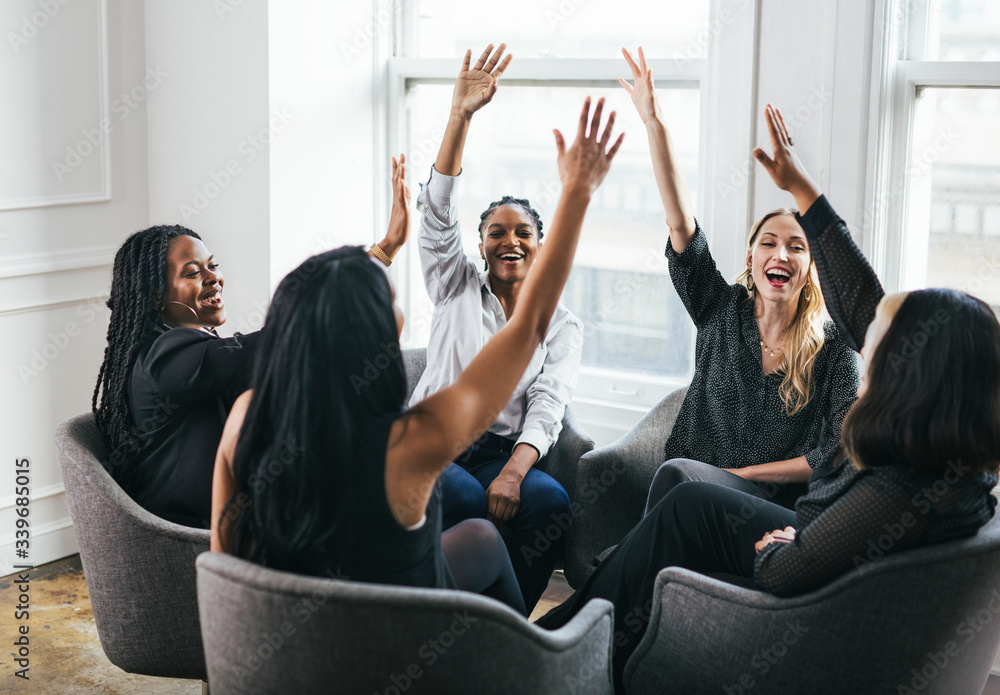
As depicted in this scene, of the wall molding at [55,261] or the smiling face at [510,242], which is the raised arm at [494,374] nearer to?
the smiling face at [510,242]

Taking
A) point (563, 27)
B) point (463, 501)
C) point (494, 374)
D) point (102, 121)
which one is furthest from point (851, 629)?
point (102, 121)

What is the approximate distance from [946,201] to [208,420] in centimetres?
188

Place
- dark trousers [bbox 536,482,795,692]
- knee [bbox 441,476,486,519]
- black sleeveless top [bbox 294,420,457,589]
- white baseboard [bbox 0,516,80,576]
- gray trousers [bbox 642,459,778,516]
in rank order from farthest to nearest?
white baseboard [bbox 0,516,80,576]
knee [bbox 441,476,486,519]
gray trousers [bbox 642,459,778,516]
dark trousers [bbox 536,482,795,692]
black sleeveless top [bbox 294,420,457,589]

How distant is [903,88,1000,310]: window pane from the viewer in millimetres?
2391

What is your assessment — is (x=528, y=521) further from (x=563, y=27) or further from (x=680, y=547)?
(x=563, y=27)

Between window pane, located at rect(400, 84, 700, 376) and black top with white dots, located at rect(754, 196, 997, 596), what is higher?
window pane, located at rect(400, 84, 700, 376)

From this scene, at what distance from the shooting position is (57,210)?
3.09m

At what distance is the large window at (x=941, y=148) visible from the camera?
2.37m

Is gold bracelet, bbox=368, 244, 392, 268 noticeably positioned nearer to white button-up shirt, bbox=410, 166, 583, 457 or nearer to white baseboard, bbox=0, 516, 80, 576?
white button-up shirt, bbox=410, 166, 583, 457

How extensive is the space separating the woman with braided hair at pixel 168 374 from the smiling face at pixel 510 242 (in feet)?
2.56

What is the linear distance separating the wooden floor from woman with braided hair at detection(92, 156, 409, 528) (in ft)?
2.42

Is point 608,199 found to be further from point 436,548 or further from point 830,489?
point 436,548

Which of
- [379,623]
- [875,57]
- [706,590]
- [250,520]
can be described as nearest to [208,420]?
[250,520]

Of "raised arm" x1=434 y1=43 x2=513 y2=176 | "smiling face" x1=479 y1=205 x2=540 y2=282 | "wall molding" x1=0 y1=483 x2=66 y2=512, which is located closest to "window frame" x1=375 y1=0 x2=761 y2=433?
"smiling face" x1=479 y1=205 x2=540 y2=282
